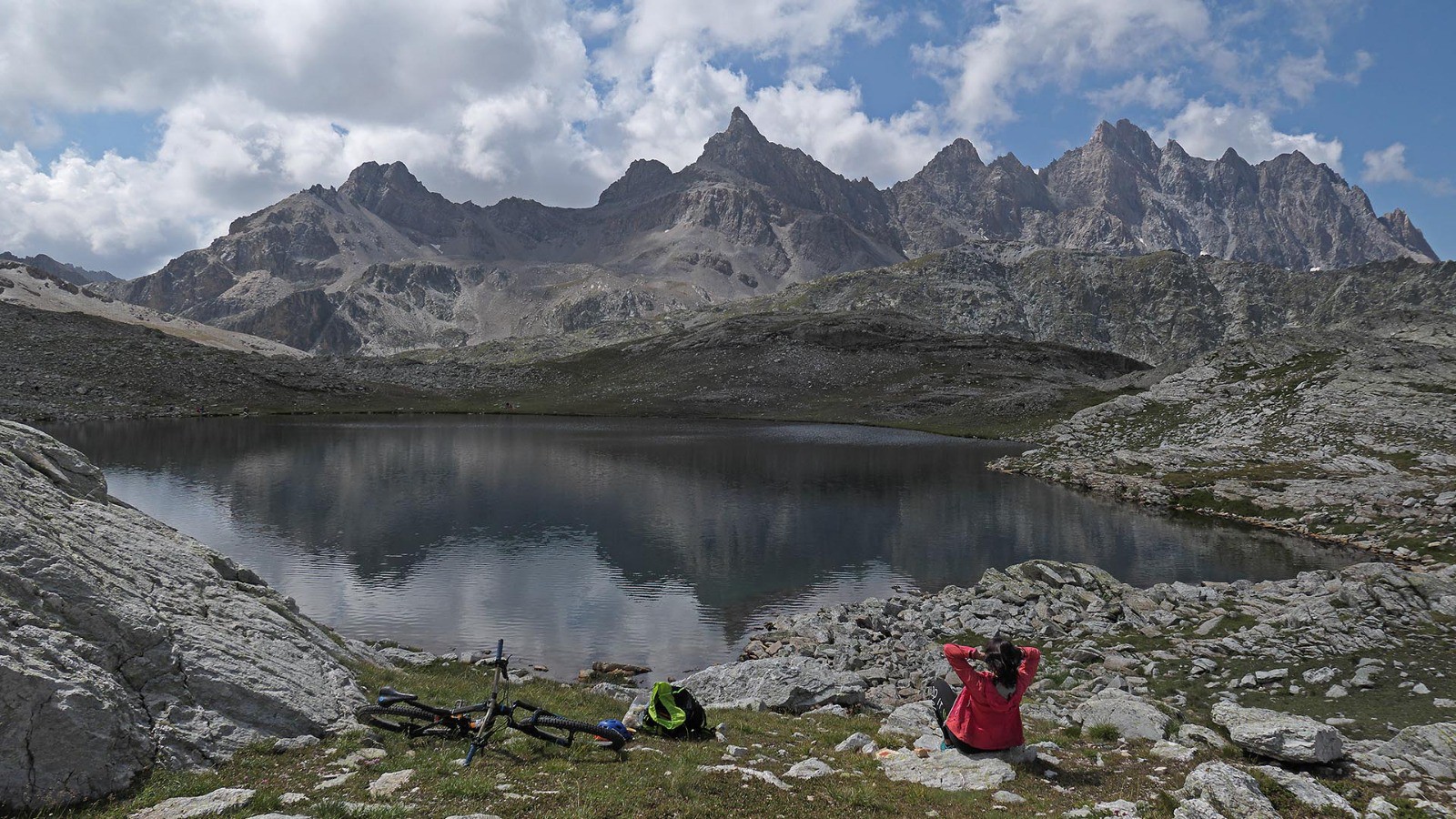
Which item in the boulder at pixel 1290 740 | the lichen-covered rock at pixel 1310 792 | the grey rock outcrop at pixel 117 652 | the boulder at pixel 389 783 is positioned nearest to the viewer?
the grey rock outcrop at pixel 117 652

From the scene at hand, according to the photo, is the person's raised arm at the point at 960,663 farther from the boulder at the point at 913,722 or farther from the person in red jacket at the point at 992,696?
the boulder at the point at 913,722

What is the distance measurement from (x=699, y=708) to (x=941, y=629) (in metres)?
18.1

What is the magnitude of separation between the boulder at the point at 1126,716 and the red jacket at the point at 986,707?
168 inches

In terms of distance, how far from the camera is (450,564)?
44281mm

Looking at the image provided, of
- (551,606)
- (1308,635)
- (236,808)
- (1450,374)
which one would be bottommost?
(551,606)

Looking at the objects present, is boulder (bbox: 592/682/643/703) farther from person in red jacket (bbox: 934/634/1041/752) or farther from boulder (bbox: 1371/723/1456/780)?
boulder (bbox: 1371/723/1456/780)

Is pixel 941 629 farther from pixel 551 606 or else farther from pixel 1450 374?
pixel 1450 374

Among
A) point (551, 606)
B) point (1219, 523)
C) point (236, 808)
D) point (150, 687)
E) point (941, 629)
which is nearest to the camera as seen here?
point (236, 808)

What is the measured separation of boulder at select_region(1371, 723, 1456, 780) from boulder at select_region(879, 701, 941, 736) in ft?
29.3

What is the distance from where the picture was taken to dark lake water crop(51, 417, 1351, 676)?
3575 centimetres

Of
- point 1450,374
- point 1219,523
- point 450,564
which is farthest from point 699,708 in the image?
point 1450,374

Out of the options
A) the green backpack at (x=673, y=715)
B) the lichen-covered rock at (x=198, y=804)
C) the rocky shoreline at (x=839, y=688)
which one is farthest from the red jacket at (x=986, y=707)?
the lichen-covered rock at (x=198, y=804)

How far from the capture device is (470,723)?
A: 14.5m

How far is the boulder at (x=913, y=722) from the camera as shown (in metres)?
17.4
